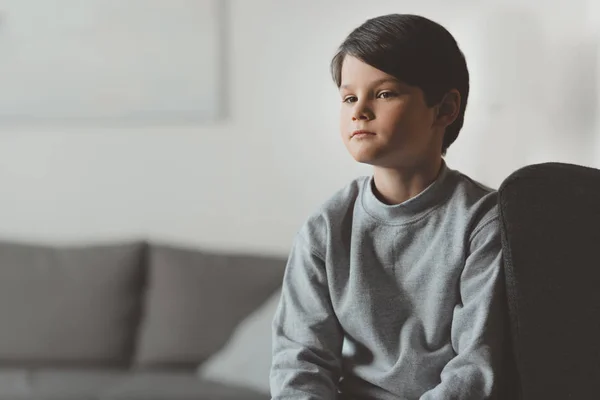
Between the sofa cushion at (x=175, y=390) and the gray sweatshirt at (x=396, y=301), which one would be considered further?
the sofa cushion at (x=175, y=390)

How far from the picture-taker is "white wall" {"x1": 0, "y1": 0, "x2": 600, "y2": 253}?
9.07 feet

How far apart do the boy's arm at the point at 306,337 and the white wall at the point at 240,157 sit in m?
1.29

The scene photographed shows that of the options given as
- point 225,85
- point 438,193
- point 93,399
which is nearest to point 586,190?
point 438,193

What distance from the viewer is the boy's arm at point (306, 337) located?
130 centimetres

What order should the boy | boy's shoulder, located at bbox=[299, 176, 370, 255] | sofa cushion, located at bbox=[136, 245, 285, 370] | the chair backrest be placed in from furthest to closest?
1. sofa cushion, located at bbox=[136, 245, 285, 370]
2. boy's shoulder, located at bbox=[299, 176, 370, 255]
3. the boy
4. the chair backrest

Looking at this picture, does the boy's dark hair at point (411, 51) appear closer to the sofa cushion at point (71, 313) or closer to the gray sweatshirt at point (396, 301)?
the gray sweatshirt at point (396, 301)

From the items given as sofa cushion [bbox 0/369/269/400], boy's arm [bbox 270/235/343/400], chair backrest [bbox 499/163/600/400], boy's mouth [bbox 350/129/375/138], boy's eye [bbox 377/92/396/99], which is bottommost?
sofa cushion [bbox 0/369/269/400]

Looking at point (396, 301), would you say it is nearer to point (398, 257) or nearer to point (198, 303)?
point (398, 257)

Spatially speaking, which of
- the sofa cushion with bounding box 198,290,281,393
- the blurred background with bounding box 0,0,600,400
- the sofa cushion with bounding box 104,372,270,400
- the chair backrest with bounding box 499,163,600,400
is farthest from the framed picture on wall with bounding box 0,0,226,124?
the chair backrest with bounding box 499,163,600,400

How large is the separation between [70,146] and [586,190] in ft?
6.93

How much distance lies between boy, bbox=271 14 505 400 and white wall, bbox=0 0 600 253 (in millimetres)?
1242

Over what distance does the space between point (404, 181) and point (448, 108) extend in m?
0.13

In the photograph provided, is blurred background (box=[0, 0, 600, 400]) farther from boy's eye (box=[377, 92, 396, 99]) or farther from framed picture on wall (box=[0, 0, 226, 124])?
boy's eye (box=[377, 92, 396, 99])

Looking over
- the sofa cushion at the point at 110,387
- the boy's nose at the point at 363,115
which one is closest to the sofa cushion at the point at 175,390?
the sofa cushion at the point at 110,387
